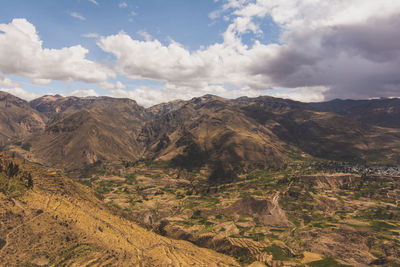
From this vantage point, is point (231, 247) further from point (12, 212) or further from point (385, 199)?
point (385, 199)

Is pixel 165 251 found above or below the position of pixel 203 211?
above

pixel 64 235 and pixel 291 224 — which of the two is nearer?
pixel 64 235

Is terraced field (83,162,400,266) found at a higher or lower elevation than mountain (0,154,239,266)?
lower

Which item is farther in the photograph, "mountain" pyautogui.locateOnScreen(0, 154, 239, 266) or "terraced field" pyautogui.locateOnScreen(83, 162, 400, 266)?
"terraced field" pyautogui.locateOnScreen(83, 162, 400, 266)

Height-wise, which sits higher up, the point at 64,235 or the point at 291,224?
the point at 64,235

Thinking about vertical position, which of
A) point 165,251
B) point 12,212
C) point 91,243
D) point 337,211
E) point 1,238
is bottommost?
point 337,211

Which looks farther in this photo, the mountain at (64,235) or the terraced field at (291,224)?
the terraced field at (291,224)

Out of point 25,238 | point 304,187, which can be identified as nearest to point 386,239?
point 304,187

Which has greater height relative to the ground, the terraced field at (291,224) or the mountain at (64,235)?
the mountain at (64,235)
